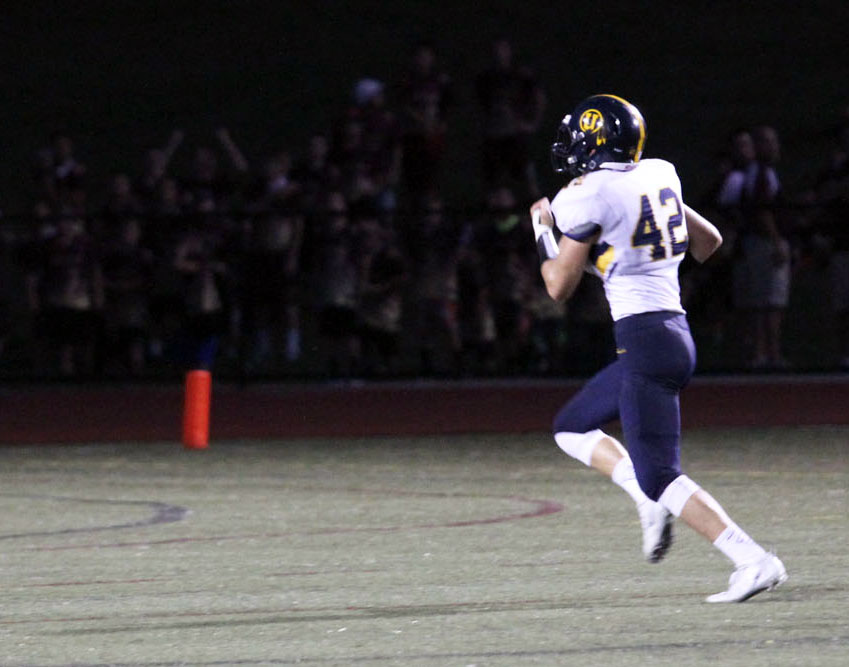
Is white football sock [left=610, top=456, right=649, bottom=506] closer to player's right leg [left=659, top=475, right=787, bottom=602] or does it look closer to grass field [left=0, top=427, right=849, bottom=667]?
grass field [left=0, top=427, right=849, bottom=667]

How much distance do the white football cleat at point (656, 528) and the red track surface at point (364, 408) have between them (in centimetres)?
852

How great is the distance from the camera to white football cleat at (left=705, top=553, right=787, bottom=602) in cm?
702

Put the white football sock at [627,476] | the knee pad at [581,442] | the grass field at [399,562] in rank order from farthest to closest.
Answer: the knee pad at [581,442] → the white football sock at [627,476] → the grass field at [399,562]

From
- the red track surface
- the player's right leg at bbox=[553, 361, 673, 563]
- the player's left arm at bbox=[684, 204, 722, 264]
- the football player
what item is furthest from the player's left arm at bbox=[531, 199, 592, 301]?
the red track surface

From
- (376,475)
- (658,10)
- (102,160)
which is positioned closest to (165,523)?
(376,475)

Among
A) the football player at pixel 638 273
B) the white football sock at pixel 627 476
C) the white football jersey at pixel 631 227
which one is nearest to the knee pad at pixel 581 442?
the white football sock at pixel 627 476

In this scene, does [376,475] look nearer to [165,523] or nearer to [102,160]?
[165,523]

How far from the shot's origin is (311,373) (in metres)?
18.1

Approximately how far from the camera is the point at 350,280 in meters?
17.6

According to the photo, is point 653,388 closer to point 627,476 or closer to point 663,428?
point 663,428

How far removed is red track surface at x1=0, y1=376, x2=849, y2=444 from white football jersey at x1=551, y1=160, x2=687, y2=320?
8.96m

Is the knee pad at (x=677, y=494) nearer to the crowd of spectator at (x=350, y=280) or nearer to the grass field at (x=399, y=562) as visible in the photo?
the grass field at (x=399, y=562)

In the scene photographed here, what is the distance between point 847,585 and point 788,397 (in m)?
10.3

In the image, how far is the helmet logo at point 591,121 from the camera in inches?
296
